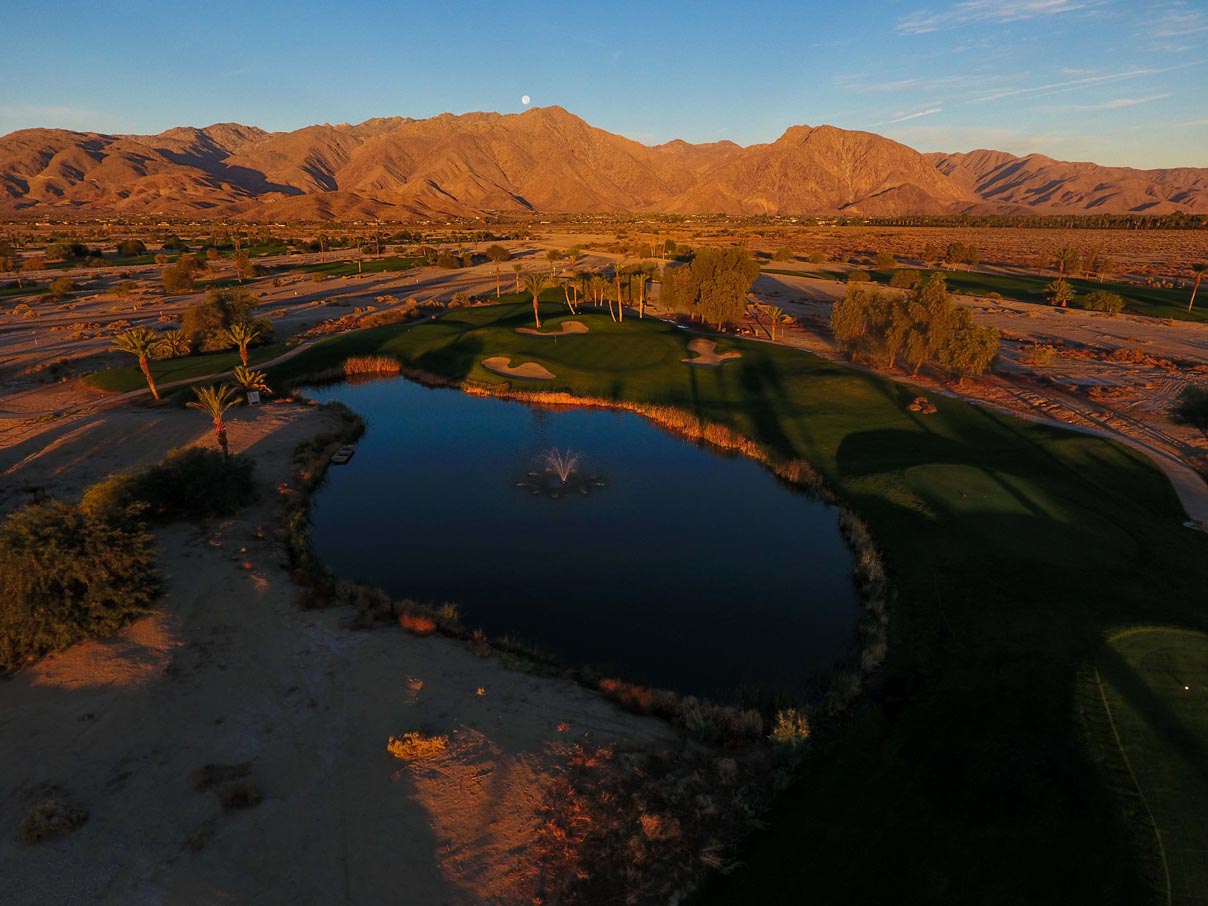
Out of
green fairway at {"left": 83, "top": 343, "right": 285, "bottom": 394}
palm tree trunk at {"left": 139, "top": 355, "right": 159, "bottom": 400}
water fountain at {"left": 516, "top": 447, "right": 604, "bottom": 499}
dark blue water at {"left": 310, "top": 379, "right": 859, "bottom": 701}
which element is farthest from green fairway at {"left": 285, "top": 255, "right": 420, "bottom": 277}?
water fountain at {"left": 516, "top": 447, "right": 604, "bottom": 499}

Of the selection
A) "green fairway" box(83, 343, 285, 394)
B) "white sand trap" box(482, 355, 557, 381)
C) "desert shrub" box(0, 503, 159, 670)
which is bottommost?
"white sand trap" box(482, 355, 557, 381)

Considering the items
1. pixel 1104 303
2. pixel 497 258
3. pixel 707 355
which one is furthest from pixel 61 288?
pixel 1104 303

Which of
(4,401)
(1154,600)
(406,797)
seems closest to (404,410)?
(4,401)

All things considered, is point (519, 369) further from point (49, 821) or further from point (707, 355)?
point (49, 821)

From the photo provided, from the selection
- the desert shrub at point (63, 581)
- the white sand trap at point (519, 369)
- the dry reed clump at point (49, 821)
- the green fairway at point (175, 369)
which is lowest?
the white sand trap at point (519, 369)

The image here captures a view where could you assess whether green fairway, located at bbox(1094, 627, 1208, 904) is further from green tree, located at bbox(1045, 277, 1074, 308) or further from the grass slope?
green tree, located at bbox(1045, 277, 1074, 308)

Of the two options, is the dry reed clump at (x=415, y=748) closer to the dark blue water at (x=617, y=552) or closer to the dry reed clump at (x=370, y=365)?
the dark blue water at (x=617, y=552)

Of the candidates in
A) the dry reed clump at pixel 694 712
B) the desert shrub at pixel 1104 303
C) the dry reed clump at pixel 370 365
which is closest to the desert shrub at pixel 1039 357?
the desert shrub at pixel 1104 303
